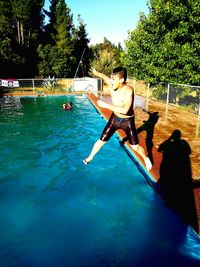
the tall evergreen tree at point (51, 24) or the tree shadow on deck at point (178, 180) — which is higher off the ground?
the tall evergreen tree at point (51, 24)

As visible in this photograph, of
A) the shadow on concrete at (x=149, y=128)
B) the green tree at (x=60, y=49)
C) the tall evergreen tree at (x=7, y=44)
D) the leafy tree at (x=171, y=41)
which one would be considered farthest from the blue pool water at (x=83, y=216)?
the green tree at (x=60, y=49)

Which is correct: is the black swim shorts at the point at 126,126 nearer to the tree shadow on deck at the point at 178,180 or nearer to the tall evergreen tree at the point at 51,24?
the tree shadow on deck at the point at 178,180

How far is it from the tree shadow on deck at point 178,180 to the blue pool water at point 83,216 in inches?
6.8

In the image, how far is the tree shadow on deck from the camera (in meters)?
3.72

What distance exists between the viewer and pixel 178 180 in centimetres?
470

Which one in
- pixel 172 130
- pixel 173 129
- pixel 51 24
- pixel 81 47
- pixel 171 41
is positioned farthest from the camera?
pixel 81 47

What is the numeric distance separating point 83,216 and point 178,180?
2.15 metres

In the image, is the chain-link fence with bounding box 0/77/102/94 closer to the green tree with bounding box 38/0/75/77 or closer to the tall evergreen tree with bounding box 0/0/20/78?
the tall evergreen tree with bounding box 0/0/20/78

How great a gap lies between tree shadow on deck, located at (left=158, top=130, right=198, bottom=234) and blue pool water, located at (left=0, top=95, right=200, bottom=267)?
0.57ft

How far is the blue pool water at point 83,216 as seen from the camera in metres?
3.10

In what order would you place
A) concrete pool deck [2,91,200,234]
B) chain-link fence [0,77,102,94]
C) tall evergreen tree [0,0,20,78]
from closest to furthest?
concrete pool deck [2,91,200,234]
chain-link fence [0,77,102,94]
tall evergreen tree [0,0,20,78]

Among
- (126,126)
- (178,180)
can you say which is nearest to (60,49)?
(126,126)

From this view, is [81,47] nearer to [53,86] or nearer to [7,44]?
[7,44]

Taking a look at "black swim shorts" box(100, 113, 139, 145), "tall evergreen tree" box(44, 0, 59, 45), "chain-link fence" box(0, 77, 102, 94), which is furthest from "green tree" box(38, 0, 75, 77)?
"black swim shorts" box(100, 113, 139, 145)
